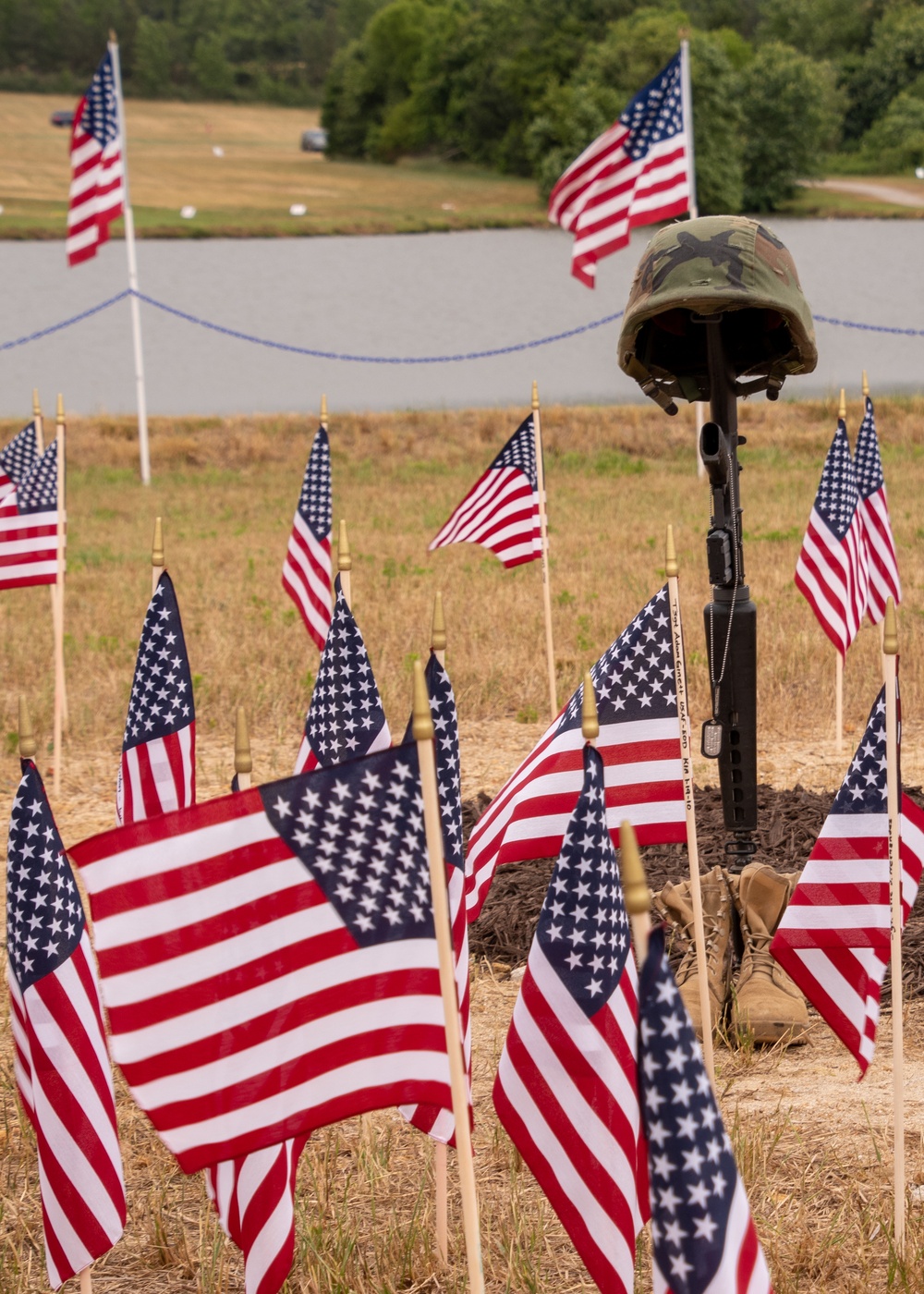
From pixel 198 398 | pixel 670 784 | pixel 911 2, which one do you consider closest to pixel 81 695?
pixel 670 784

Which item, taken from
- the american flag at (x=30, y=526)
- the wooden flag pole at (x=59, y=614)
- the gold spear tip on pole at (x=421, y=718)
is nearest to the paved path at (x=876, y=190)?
the wooden flag pole at (x=59, y=614)

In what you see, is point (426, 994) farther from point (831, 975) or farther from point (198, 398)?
point (198, 398)

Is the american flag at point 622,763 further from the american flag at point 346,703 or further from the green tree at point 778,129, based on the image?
the green tree at point 778,129

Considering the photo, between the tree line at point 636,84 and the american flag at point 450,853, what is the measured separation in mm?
45915

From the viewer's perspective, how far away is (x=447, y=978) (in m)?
3.18

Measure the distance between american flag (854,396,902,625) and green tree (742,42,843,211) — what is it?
149 ft

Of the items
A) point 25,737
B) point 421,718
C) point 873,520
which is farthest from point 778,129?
point 421,718

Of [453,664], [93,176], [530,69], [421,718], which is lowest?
[453,664]

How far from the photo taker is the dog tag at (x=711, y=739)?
567 cm

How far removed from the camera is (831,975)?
14.0ft

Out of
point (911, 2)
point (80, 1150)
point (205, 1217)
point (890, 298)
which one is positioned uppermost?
point (911, 2)

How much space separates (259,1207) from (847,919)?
1667mm

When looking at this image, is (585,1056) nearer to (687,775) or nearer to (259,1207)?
(259,1207)

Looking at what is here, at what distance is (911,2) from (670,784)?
81180mm
